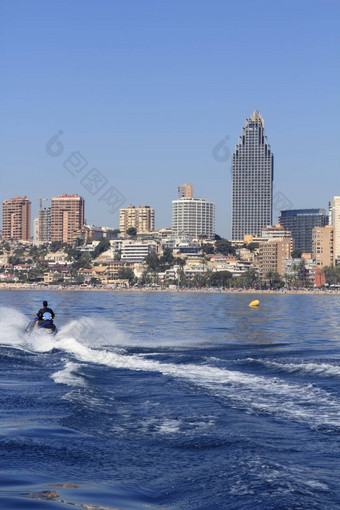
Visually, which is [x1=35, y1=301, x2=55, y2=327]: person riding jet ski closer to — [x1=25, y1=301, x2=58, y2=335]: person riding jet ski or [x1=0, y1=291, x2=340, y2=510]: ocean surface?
[x1=25, y1=301, x2=58, y2=335]: person riding jet ski

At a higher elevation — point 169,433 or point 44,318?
→ point 44,318

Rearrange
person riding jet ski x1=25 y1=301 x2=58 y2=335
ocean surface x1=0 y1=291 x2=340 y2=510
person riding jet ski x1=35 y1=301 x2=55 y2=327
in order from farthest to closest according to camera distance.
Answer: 1. person riding jet ski x1=35 y1=301 x2=55 y2=327
2. person riding jet ski x1=25 y1=301 x2=58 y2=335
3. ocean surface x1=0 y1=291 x2=340 y2=510

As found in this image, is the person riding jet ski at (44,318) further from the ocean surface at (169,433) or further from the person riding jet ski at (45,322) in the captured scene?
the ocean surface at (169,433)

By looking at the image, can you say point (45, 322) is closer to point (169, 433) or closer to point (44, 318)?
point (44, 318)

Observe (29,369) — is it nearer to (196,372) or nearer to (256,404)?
(196,372)

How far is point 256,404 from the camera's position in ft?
54.4

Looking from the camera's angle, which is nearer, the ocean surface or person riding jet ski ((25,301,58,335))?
the ocean surface

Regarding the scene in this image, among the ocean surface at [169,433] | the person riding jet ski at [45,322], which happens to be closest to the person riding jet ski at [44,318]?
the person riding jet ski at [45,322]

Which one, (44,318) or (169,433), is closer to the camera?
(169,433)

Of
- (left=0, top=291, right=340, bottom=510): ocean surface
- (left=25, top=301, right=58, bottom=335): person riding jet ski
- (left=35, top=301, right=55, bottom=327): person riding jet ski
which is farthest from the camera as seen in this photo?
(left=35, top=301, right=55, bottom=327): person riding jet ski

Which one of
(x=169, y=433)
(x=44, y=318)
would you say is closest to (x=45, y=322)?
(x=44, y=318)

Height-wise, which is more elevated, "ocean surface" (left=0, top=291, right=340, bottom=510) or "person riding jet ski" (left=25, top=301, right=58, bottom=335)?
"person riding jet ski" (left=25, top=301, right=58, bottom=335)

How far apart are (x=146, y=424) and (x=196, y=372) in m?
7.58

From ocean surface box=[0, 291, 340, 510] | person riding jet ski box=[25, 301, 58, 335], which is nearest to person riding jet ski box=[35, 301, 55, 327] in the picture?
person riding jet ski box=[25, 301, 58, 335]
